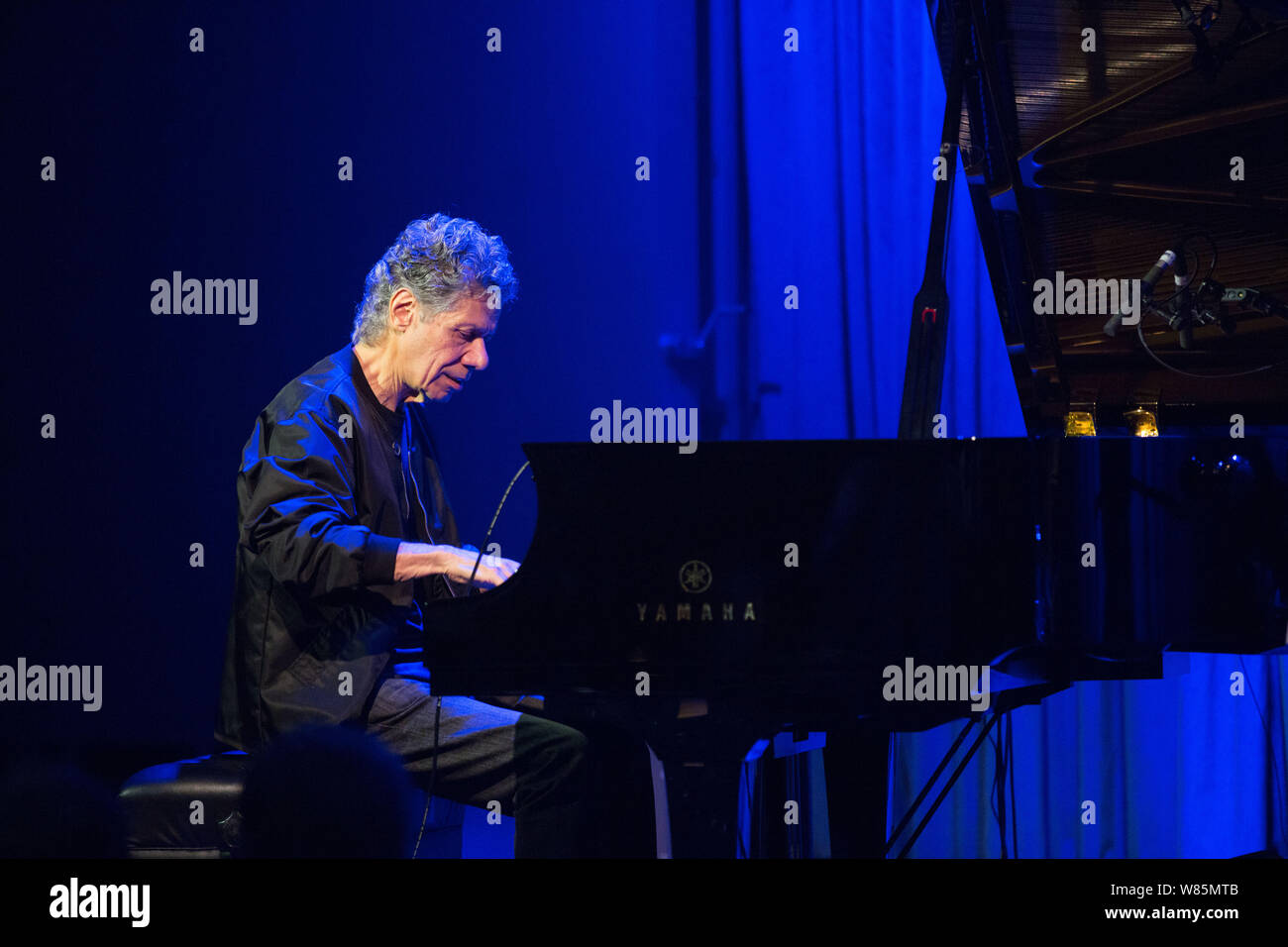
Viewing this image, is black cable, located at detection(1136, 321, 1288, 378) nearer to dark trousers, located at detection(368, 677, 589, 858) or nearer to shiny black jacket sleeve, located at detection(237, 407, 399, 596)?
dark trousers, located at detection(368, 677, 589, 858)

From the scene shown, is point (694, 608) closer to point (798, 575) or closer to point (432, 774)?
point (798, 575)

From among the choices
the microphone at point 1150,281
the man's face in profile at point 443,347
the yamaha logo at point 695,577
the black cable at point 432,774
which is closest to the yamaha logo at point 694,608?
the yamaha logo at point 695,577

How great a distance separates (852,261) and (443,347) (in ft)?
4.89

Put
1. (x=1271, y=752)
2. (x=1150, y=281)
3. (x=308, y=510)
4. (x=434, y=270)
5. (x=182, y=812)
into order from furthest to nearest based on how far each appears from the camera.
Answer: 1. (x=1271, y=752)
2. (x=434, y=270)
3. (x=1150, y=281)
4. (x=308, y=510)
5. (x=182, y=812)

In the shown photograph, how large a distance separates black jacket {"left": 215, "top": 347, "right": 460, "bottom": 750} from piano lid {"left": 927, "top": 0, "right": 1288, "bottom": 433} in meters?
1.30

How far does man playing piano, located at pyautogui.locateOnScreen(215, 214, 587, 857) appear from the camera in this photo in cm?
210

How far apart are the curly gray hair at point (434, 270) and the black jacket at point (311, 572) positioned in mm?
206

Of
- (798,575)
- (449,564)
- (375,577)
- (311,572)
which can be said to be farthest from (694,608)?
(311,572)

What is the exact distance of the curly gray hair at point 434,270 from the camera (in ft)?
8.04

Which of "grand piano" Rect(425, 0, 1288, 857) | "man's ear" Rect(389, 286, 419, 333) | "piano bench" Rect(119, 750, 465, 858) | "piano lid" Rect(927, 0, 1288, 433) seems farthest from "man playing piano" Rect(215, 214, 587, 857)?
"piano lid" Rect(927, 0, 1288, 433)

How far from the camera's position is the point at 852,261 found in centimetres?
346

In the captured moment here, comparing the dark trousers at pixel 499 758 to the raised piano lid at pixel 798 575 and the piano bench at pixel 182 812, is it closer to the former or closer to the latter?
the piano bench at pixel 182 812
